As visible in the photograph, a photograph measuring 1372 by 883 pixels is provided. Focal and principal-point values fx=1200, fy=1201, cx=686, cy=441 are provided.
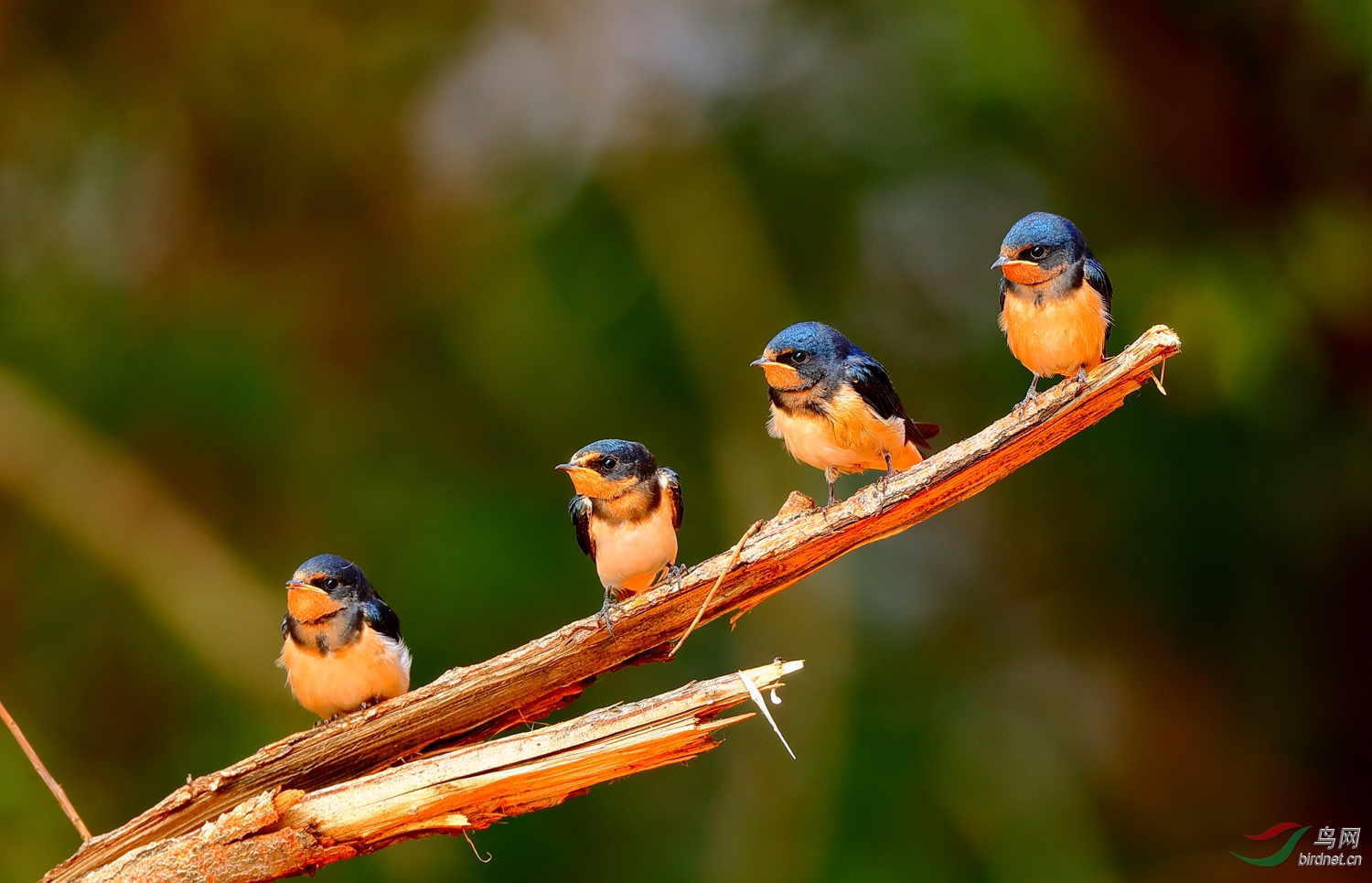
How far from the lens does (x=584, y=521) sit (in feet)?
9.18

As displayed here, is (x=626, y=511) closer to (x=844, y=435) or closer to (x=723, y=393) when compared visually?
(x=844, y=435)

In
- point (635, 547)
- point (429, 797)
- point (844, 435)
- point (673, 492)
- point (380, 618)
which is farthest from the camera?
point (380, 618)

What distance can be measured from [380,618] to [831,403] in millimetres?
1242

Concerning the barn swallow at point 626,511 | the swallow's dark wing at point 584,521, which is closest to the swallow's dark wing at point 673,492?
the barn swallow at point 626,511

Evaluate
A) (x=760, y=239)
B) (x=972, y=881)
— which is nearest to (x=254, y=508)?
(x=760, y=239)

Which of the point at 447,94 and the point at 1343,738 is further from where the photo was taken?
the point at 447,94

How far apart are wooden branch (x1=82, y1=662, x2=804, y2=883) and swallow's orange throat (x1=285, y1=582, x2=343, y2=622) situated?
0.66 meters

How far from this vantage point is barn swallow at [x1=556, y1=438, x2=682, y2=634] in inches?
102

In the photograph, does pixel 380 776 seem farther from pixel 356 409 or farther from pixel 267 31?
pixel 267 31

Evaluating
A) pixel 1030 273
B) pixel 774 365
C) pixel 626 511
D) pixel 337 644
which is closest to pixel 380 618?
pixel 337 644

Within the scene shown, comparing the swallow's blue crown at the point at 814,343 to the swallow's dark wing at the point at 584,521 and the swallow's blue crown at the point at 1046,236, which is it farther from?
the swallow's dark wing at the point at 584,521

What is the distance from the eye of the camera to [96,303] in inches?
215

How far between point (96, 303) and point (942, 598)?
403cm

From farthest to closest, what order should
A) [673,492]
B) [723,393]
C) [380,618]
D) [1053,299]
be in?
[723,393], [380,618], [673,492], [1053,299]
